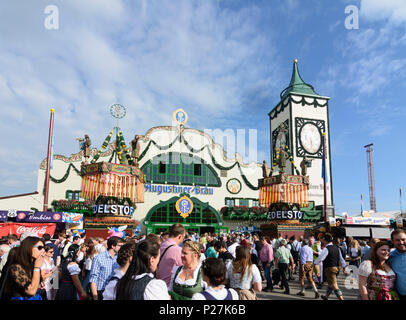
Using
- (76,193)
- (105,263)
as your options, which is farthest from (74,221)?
(105,263)

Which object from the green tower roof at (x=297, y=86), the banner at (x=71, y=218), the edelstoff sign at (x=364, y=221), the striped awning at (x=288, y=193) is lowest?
the edelstoff sign at (x=364, y=221)

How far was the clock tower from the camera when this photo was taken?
1316 inches

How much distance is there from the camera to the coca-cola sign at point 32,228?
16.0 meters

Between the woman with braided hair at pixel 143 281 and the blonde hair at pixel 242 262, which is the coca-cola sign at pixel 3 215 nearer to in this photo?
the blonde hair at pixel 242 262

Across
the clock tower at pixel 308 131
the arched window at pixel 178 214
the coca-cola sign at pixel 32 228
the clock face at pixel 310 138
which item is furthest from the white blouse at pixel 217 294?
the clock face at pixel 310 138

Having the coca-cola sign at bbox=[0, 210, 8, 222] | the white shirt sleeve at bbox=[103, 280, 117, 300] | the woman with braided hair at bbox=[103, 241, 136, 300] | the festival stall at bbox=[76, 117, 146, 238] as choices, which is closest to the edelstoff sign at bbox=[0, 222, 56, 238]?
the coca-cola sign at bbox=[0, 210, 8, 222]

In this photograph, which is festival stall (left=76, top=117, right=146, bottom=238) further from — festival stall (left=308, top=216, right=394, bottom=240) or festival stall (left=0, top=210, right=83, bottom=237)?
festival stall (left=308, top=216, right=394, bottom=240)

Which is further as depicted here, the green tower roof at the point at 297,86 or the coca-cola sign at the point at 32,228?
the green tower roof at the point at 297,86

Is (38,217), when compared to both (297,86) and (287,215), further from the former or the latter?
(297,86)

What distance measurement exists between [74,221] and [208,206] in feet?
43.0

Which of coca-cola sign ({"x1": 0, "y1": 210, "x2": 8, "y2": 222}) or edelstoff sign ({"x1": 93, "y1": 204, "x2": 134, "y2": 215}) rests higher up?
edelstoff sign ({"x1": 93, "y1": 204, "x2": 134, "y2": 215})

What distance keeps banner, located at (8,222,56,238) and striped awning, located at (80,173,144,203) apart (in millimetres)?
3235

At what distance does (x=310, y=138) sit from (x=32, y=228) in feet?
98.3

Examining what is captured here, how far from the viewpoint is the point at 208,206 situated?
27.8 m
